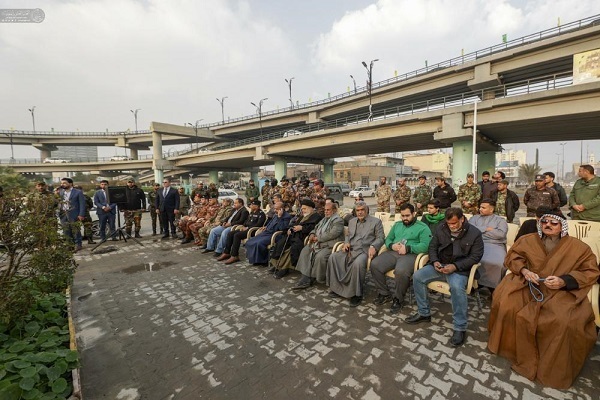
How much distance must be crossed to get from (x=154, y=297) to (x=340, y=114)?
34.5m

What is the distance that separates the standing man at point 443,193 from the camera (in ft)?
24.8

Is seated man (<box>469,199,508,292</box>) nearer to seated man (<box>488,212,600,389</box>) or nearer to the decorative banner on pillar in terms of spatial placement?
seated man (<box>488,212,600,389</box>)

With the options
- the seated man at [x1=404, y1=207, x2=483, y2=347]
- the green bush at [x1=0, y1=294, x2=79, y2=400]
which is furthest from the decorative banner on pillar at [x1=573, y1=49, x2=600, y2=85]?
the green bush at [x1=0, y1=294, x2=79, y2=400]

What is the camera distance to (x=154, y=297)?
4523 millimetres

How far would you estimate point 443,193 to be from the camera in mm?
7582

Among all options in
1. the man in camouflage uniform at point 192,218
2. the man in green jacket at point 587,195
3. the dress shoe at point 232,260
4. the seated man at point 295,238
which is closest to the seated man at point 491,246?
the seated man at point 295,238

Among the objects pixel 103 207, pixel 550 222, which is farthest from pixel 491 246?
pixel 103 207

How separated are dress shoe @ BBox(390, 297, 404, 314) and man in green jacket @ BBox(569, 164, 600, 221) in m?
4.81

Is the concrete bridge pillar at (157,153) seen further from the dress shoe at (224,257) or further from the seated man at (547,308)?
the seated man at (547,308)

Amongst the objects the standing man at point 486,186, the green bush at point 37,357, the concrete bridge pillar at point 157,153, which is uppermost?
the concrete bridge pillar at point 157,153

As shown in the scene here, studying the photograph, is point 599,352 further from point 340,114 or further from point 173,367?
point 340,114

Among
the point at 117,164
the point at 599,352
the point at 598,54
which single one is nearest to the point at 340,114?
the point at 598,54

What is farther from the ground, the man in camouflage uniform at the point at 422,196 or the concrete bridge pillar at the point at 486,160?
the concrete bridge pillar at the point at 486,160

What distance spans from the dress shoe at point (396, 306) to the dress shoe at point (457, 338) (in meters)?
0.82
